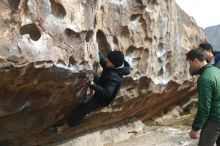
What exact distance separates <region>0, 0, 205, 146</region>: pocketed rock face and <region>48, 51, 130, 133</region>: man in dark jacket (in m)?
0.13

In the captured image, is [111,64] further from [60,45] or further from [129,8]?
[129,8]

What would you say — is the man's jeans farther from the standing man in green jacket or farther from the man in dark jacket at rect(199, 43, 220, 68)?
the man in dark jacket at rect(199, 43, 220, 68)

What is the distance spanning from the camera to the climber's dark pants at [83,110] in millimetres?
6184

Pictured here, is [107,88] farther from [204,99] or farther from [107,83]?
[204,99]

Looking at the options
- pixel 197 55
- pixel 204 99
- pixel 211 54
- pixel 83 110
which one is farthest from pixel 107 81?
pixel 211 54

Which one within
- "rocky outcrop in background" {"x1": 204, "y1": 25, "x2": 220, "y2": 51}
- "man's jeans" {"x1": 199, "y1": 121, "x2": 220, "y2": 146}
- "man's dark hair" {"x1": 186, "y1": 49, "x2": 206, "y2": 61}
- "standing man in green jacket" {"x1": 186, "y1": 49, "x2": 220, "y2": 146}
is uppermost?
"man's dark hair" {"x1": 186, "y1": 49, "x2": 206, "y2": 61}

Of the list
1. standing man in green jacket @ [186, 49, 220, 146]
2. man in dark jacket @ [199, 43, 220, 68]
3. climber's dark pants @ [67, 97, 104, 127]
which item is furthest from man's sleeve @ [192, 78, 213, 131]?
man in dark jacket @ [199, 43, 220, 68]

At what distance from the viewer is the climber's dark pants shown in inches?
243

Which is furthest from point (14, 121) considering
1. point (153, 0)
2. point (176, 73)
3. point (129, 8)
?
point (176, 73)

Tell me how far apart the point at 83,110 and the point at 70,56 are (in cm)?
107

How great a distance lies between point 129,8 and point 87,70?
163cm

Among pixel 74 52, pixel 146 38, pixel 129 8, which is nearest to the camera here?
pixel 74 52

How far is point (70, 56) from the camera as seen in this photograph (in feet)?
18.0

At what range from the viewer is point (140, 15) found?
23.8 ft
